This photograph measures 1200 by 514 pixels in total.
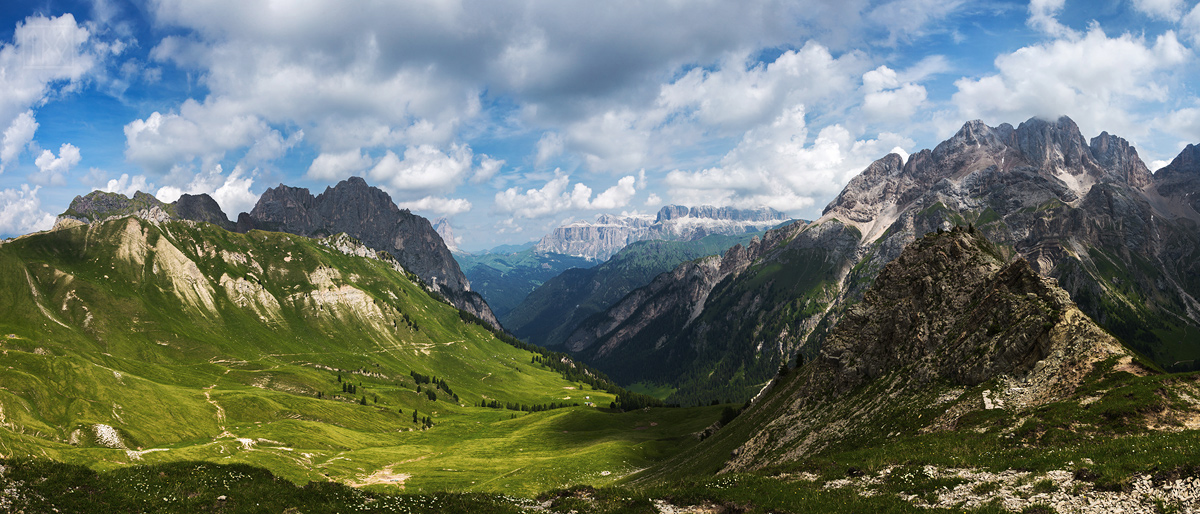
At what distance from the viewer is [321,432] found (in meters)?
168

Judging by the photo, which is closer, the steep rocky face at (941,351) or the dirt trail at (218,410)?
the steep rocky face at (941,351)

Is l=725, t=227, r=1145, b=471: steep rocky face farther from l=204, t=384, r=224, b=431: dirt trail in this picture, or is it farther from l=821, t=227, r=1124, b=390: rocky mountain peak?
l=204, t=384, r=224, b=431: dirt trail

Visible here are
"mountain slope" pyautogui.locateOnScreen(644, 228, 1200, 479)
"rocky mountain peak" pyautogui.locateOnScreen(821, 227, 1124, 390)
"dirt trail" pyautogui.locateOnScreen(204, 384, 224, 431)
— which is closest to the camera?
"mountain slope" pyautogui.locateOnScreen(644, 228, 1200, 479)

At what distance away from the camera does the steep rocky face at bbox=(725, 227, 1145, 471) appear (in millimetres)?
52438

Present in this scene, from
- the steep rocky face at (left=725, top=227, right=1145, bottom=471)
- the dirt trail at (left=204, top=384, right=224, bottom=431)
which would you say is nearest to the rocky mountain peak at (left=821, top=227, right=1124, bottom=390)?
the steep rocky face at (left=725, top=227, right=1145, bottom=471)

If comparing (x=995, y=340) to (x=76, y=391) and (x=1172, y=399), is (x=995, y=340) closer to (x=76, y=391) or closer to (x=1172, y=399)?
(x=1172, y=399)

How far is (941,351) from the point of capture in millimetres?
66375

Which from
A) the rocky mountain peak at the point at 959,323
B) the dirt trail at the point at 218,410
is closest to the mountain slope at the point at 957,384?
the rocky mountain peak at the point at 959,323

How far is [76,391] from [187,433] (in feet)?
104

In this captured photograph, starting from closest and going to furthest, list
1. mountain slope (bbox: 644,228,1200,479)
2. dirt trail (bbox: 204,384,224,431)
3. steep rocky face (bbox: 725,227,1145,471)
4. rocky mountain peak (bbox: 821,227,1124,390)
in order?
mountain slope (bbox: 644,228,1200,479), steep rocky face (bbox: 725,227,1145,471), rocky mountain peak (bbox: 821,227,1124,390), dirt trail (bbox: 204,384,224,431)

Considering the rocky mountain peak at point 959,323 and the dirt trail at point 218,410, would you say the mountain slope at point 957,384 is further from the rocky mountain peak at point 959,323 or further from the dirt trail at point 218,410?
the dirt trail at point 218,410

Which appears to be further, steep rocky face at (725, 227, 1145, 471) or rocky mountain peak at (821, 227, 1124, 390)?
rocky mountain peak at (821, 227, 1124, 390)

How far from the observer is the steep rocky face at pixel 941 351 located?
52.4 metres

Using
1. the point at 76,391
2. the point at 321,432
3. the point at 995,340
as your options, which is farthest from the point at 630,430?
the point at 76,391
